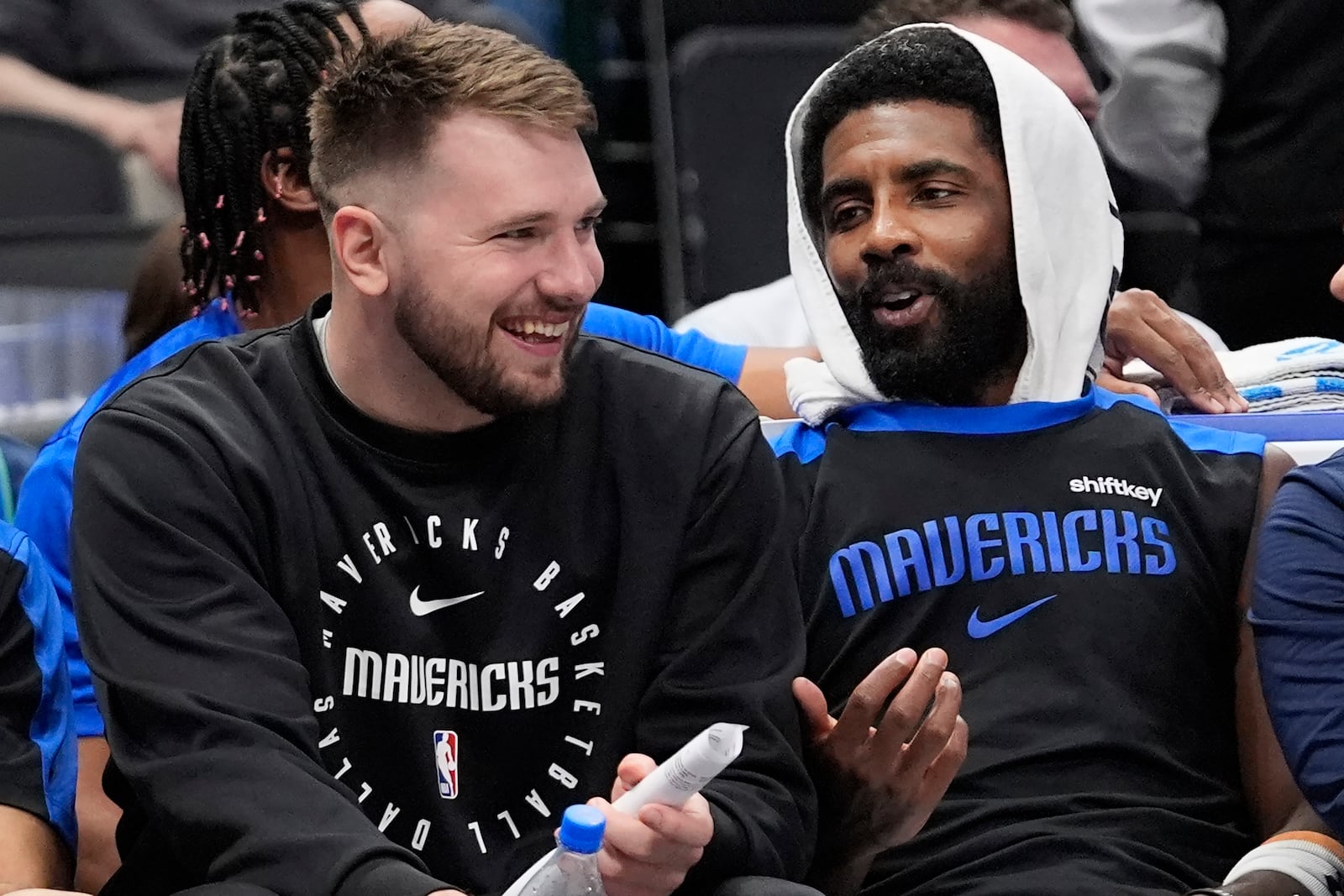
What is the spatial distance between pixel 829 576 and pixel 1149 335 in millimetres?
675

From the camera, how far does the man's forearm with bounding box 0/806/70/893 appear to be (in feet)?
6.34

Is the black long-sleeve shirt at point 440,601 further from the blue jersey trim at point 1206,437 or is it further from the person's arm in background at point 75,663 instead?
the blue jersey trim at point 1206,437

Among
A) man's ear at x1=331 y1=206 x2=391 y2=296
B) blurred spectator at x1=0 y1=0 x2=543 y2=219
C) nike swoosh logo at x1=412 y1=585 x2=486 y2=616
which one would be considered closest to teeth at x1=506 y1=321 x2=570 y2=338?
man's ear at x1=331 y1=206 x2=391 y2=296

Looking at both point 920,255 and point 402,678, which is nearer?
point 402,678

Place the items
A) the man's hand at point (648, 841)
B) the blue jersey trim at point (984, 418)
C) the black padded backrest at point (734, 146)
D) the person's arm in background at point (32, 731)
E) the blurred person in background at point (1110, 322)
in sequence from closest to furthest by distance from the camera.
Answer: the man's hand at point (648, 841)
the person's arm in background at point (32, 731)
the blue jersey trim at point (984, 418)
the blurred person in background at point (1110, 322)
the black padded backrest at point (734, 146)

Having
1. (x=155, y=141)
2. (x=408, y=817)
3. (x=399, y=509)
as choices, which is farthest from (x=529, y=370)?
(x=155, y=141)

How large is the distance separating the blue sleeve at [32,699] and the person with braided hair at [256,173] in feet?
1.80

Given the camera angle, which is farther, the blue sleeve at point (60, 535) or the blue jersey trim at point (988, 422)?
the blue jersey trim at point (988, 422)

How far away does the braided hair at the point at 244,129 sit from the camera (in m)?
2.60

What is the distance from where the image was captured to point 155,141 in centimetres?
352

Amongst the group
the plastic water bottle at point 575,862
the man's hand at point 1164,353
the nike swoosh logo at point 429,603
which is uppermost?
the man's hand at point 1164,353

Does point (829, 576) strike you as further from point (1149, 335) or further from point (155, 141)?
point (155, 141)

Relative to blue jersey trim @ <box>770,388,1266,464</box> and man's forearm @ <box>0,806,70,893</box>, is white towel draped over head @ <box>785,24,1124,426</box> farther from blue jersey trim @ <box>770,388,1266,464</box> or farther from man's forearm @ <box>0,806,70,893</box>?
man's forearm @ <box>0,806,70,893</box>

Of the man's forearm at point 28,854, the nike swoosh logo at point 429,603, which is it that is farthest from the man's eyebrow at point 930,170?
the man's forearm at point 28,854
